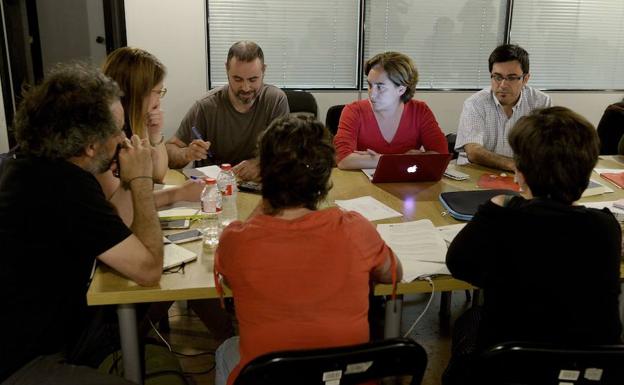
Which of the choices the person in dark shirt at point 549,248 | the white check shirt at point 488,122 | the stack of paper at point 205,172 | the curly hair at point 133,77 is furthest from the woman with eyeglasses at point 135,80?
the white check shirt at point 488,122

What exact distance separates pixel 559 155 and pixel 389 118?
5.13 feet

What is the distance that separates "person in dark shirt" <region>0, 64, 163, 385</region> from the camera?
1386mm

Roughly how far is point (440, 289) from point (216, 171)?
1289mm

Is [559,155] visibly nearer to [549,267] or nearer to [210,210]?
[549,267]

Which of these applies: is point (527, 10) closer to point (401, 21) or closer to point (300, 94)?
point (401, 21)

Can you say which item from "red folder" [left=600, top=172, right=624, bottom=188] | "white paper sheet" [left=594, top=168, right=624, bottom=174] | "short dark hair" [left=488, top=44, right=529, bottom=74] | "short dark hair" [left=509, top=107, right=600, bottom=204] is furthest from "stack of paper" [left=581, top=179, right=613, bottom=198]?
"short dark hair" [left=509, top=107, right=600, bottom=204]

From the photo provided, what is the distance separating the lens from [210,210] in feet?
6.63

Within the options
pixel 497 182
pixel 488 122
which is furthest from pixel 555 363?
pixel 488 122

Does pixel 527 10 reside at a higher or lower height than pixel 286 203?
higher

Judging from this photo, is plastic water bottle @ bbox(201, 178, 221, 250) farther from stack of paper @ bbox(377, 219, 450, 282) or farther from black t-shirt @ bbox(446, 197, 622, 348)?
black t-shirt @ bbox(446, 197, 622, 348)

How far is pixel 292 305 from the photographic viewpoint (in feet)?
3.98

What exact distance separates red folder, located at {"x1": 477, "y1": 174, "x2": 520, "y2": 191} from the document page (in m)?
0.56

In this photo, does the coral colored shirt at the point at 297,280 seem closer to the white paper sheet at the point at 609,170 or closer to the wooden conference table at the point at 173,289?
the wooden conference table at the point at 173,289

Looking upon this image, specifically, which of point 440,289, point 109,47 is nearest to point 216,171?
point 440,289
